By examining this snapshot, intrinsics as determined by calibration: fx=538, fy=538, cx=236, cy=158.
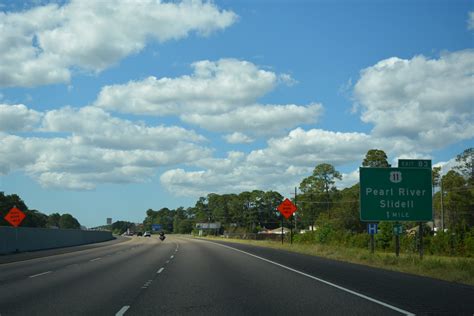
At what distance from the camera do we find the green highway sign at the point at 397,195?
26.7 metres

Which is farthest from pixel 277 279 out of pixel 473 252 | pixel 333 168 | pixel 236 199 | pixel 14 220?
pixel 236 199

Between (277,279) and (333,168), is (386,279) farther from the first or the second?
(333,168)

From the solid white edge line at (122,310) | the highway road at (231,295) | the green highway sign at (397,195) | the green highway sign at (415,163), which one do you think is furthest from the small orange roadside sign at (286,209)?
the solid white edge line at (122,310)

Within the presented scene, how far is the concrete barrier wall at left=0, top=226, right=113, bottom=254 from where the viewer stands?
39.2 meters

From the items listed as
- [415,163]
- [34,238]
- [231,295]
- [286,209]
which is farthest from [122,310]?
[286,209]

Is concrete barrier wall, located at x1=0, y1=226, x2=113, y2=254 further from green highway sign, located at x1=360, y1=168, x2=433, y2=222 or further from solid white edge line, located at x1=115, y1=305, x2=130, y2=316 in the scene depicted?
solid white edge line, located at x1=115, y1=305, x2=130, y2=316

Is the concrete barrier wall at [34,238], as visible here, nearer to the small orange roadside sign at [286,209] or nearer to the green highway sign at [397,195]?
the small orange roadside sign at [286,209]

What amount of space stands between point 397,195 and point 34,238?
32562 mm

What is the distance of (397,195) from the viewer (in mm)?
26953

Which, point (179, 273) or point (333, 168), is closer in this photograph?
point (179, 273)

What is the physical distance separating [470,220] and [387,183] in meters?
70.2

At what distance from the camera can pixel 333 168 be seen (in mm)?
116438

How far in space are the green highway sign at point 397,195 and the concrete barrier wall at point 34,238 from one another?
84.5ft

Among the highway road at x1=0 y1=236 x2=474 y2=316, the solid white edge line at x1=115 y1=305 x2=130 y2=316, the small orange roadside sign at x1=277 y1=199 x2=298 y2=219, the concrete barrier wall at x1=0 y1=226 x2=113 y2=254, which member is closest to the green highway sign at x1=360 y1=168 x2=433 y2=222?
the highway road at x1=0 y1=236 x2=474 y2=316
